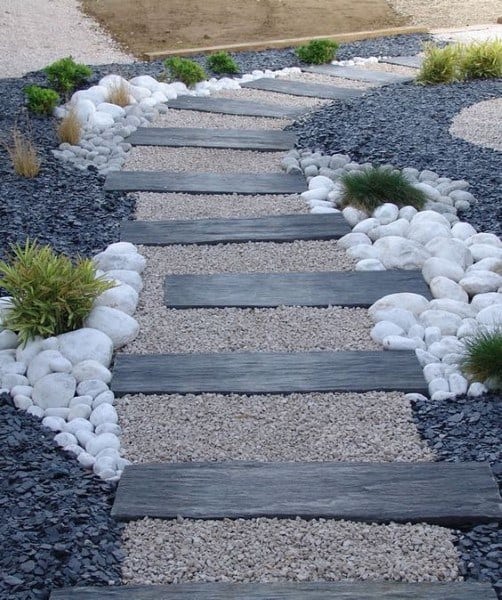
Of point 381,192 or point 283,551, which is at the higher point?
point 283,551

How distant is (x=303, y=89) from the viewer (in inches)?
298

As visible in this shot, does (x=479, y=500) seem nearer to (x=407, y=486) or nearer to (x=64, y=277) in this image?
(x=407, y=486)

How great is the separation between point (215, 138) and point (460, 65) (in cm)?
249

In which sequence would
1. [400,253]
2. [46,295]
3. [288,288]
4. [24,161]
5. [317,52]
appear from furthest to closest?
1. [317,52]
2. [24,161]
3. [400,253]
4. [288,288]
5. [46,295]

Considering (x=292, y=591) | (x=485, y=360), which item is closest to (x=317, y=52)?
(x=485, y=360)

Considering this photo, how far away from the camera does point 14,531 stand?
8.27 feet

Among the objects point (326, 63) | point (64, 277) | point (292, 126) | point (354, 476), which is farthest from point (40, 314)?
point (326, 63)

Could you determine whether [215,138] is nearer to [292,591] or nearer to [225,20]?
[292,591]

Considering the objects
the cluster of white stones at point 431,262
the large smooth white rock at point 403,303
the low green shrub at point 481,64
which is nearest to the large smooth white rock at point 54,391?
the cluster of white stones at point 431,262

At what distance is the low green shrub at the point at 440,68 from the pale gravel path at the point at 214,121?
1.45 meters

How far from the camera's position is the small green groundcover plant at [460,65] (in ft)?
24.5

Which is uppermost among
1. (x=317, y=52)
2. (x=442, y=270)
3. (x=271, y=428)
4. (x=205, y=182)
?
(x=271, y=428)

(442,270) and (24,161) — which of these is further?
(24,161)

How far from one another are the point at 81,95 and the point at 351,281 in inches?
137
